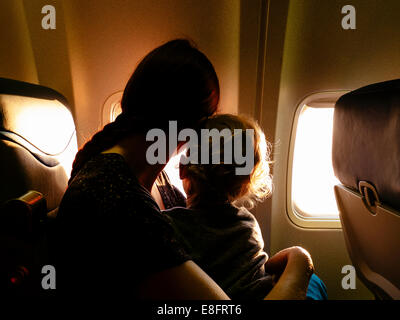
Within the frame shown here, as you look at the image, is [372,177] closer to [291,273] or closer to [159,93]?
[291,273]

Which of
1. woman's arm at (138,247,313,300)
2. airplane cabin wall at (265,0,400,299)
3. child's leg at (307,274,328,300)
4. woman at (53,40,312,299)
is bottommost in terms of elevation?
child's leg at (307,274,328,300)

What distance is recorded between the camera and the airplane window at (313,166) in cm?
184

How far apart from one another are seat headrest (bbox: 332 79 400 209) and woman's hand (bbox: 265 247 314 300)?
0.36 m

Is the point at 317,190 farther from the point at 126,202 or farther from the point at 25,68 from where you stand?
the point at 25,68

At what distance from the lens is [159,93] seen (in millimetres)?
860

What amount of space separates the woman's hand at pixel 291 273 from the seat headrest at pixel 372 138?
1.19 feet

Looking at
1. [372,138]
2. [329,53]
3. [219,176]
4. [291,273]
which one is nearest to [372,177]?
[372,138]

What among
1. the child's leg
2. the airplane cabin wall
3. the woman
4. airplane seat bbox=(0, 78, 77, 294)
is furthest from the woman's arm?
the airplane cabin wall

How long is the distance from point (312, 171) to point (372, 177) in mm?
1044

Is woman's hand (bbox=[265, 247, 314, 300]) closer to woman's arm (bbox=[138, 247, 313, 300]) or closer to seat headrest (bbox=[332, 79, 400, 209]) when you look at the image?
woman's arm (bbox=[138, 247, 313, 300])

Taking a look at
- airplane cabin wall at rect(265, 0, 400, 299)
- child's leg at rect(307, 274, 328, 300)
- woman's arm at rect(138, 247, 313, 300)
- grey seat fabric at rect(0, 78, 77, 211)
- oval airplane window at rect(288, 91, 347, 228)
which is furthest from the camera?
oval airplane window at rect(288, 91, 347, 228)

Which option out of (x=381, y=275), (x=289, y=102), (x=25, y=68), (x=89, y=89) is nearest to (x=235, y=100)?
(x=289, y=102)

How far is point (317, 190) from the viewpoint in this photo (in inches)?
78.0

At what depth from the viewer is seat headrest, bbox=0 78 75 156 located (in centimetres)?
81
